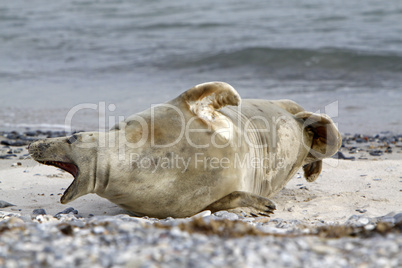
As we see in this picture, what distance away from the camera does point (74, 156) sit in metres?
3.75

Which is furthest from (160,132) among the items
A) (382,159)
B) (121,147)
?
(382,159)

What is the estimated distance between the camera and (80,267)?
2.17m

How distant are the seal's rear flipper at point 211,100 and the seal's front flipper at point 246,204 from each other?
42cm

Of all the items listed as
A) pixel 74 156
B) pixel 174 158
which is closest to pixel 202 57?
pixel 174 158

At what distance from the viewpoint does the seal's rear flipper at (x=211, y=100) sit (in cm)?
408

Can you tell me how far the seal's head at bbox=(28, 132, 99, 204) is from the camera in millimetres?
3709

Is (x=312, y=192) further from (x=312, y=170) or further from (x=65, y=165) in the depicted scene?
(x=65, y=165)

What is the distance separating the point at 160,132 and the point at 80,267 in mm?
1822

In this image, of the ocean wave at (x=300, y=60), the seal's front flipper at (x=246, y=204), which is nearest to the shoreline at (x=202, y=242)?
the seal's front flipper at (x=246, y=204)

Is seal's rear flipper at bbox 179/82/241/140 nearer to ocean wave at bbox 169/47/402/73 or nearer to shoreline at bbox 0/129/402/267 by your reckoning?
shoreline at bbox 0/129/402/267

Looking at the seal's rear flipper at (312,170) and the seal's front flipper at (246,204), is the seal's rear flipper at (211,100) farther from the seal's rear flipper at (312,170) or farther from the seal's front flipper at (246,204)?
the seal's rear flipper at (312,170)
